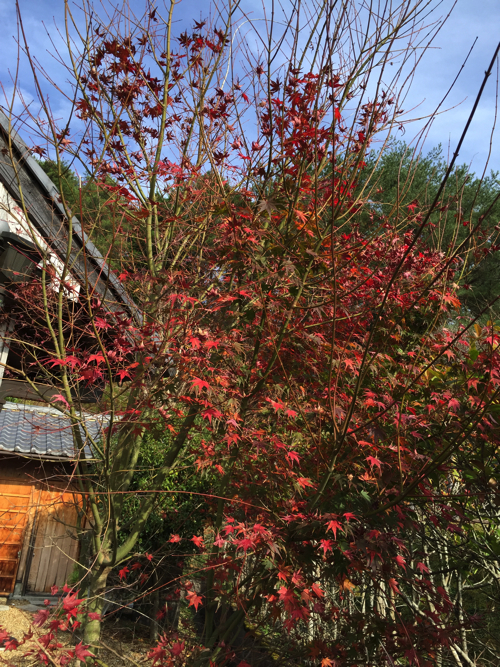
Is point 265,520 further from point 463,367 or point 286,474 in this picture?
point 463,367

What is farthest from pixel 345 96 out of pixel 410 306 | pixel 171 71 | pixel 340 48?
pixel 171 71

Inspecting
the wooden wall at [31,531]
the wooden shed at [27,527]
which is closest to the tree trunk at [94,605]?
the wooden shed at [27,527]

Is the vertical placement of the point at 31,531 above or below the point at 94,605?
above

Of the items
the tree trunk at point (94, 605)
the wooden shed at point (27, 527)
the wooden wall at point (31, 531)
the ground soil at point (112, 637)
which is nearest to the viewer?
the tree trunk at point (94, 605)

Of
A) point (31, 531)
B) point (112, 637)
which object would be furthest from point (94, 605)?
point (31, 531)

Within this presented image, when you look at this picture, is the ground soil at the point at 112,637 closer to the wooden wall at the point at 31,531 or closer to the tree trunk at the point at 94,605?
the wooden wall at the point at 31,531

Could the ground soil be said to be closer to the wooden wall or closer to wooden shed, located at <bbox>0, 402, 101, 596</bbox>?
A: wooden shed, located at <bbox>0, 402, 101, 596</bbox>

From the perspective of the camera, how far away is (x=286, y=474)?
10.9 feet

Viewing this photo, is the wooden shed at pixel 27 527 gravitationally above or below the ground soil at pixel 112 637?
above

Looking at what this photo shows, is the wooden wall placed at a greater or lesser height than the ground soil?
greater

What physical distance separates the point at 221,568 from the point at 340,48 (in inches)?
149

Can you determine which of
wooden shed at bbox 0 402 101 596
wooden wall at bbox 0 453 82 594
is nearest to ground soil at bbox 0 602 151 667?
wooden shed at bbox 0 402 101 596

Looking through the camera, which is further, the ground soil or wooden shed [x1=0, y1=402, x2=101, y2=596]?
wooden shed [x1=0, y1=402, x2=101, y2=596]

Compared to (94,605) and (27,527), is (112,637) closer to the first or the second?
(27,527)
